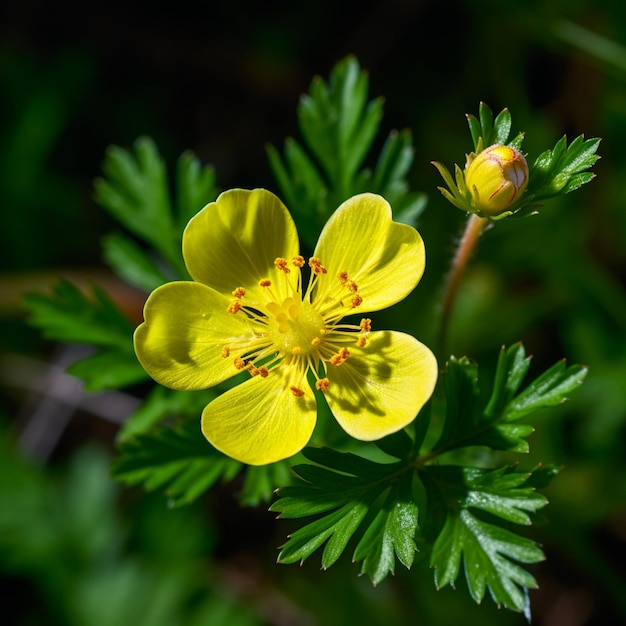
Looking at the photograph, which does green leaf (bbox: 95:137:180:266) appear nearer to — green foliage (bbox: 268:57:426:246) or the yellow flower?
green foliage (bbox: 268:57:426:246)

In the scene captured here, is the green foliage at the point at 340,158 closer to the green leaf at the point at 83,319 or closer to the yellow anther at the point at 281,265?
the yellow anther at the point at 281,265

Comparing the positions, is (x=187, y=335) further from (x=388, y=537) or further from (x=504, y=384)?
(x=504, y=384)

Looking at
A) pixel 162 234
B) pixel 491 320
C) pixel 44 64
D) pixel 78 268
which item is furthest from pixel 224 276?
pixel 44 64

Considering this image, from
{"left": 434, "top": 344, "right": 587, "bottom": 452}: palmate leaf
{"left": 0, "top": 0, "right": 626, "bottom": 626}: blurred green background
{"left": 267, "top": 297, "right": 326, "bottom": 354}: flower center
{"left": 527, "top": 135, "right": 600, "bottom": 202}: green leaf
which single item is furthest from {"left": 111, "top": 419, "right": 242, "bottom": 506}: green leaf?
{"left": 0, "top": 0, "right": 626, "bottom": 626}: blurred green background

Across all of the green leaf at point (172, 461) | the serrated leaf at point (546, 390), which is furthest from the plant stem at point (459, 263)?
the green leaf at point (172, 461)

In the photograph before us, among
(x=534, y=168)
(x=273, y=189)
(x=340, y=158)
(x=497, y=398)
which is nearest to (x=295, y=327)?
(x=497, y=398)
